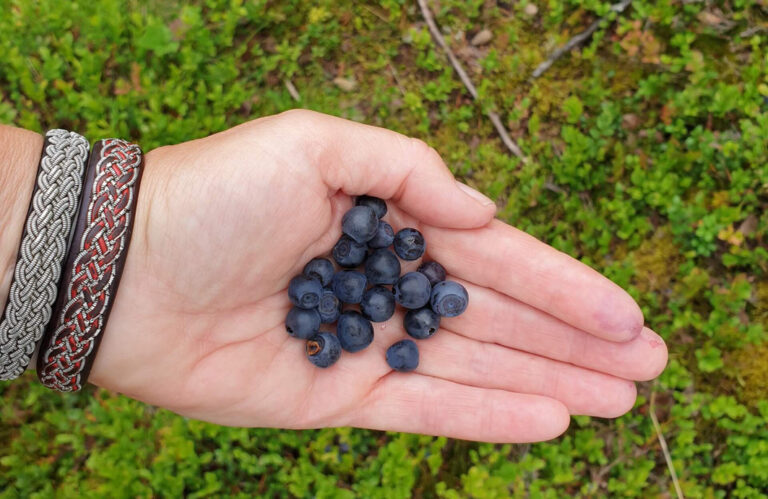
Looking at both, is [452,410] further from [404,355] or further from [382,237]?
[382,237]

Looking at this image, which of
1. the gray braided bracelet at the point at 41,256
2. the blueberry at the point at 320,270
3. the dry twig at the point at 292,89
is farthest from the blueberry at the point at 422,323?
the dry twig at the point at 292,89

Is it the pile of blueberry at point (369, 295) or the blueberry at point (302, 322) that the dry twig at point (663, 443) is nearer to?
the pile of blueberry at point (369, 295)

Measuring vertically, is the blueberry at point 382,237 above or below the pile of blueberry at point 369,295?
above

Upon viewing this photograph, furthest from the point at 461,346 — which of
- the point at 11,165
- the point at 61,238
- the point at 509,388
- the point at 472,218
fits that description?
the point at 11,165

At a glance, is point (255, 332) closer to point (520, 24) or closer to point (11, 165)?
point (11, 165)

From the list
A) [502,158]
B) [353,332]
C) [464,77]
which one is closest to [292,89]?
[464,77]

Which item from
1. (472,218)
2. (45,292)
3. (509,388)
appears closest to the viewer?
(45,292)

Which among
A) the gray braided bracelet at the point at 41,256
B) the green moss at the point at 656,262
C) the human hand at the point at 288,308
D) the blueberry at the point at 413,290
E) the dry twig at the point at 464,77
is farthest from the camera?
→ the dry twig at the point at 464,77

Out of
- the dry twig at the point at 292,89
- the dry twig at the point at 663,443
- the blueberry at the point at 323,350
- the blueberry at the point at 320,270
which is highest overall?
the blueberry at the point at 320,270
